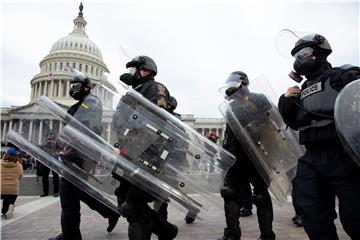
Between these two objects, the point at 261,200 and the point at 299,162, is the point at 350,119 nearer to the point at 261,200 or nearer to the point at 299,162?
the point at 299,162

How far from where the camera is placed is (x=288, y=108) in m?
2.45

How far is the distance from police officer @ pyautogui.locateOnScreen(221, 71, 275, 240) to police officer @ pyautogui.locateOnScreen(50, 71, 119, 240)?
150 cm

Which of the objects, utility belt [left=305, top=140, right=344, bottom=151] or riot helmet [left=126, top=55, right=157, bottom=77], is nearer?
utility belt [left=305, top=140, right=344, bottom=151]

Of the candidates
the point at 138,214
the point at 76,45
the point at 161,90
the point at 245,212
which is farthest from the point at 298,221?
the point at 76,45

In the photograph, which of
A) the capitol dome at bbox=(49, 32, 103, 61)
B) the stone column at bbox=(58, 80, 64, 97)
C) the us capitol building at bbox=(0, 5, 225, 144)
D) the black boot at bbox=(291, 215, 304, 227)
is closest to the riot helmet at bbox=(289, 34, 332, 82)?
the black boot at bbox=(291, 215, 304, 227)

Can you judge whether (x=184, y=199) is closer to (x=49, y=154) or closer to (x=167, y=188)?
(x=167, y=188)

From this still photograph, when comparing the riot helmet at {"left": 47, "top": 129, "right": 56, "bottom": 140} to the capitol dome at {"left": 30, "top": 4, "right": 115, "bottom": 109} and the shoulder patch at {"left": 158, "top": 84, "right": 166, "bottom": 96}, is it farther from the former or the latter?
the capitol dome at {"left": 30, "top": 4, "right": 115, "bottom": 109}

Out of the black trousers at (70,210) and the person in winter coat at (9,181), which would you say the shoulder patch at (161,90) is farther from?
the person in winter coat at (9,181)

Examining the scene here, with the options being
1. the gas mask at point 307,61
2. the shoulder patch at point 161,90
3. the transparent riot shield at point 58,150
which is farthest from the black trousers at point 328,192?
the transparent riot shield at point 58,150

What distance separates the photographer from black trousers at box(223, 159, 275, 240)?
329cm

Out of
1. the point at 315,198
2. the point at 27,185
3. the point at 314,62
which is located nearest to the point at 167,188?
the point at 315,198

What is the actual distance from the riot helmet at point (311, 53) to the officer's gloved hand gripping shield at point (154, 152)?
100cm

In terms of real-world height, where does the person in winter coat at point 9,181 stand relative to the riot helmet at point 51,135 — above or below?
below

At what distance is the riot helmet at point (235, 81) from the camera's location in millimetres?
3500
